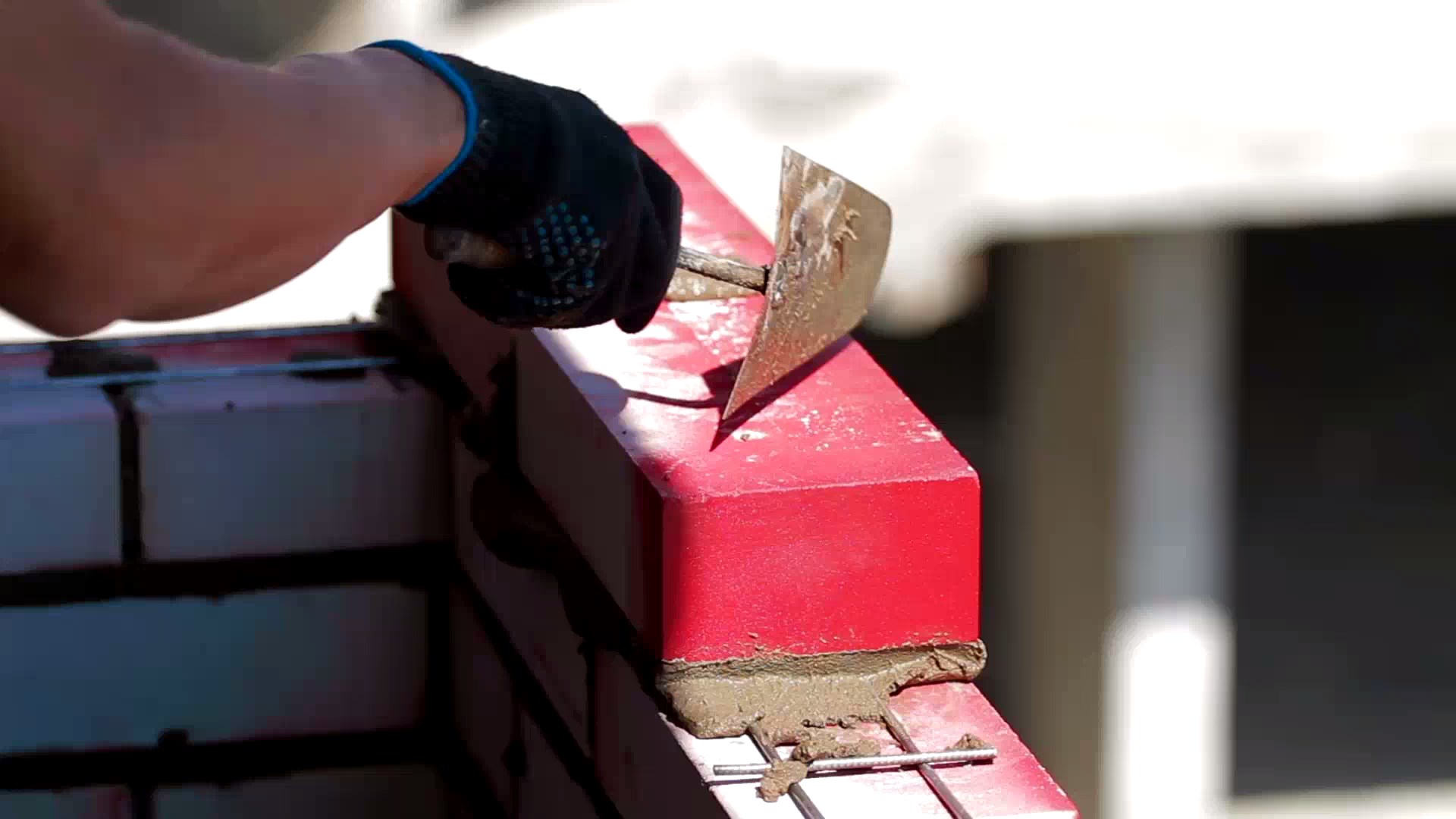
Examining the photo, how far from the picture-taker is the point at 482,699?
8.29ft

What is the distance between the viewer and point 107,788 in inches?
99.6

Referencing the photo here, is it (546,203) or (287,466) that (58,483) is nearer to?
(287,466)

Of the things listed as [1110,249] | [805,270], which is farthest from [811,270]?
[1110,249]

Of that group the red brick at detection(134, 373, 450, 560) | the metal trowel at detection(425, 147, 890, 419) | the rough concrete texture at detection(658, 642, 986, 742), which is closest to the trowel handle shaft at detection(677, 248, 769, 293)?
the metal trowel at detection(425, 147, 890, 419)

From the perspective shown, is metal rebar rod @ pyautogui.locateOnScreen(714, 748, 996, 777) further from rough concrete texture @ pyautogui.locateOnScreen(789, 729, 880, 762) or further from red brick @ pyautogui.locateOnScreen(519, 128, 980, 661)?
red brick @ pyautogui.locateOnScreen(519, 128, 980, 661)

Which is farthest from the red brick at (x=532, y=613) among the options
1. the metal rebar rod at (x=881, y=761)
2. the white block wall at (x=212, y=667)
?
the metal rebar rod at (x=881, y=761)

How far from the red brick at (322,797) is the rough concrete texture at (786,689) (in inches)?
37.9

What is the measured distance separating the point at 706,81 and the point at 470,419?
12.2 ft

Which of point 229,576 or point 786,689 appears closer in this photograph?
point 786,689

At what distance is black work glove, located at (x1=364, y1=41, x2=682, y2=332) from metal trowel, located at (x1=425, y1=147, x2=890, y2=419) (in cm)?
13

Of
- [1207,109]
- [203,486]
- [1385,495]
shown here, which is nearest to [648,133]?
[203,486]

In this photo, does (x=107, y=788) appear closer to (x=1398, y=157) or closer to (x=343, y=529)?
(x=343, y=529)

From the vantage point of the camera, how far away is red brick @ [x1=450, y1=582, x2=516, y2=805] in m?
2.43

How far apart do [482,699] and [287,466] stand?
1.29 feet
